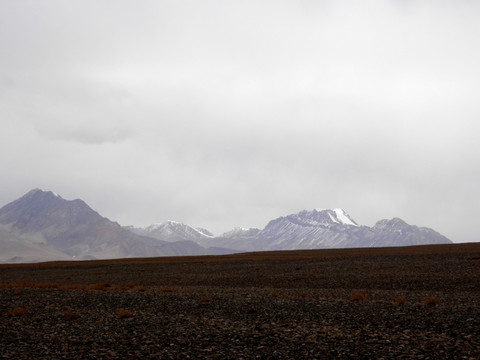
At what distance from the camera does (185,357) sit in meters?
16.1

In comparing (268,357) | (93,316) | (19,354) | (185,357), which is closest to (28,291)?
(93,316)

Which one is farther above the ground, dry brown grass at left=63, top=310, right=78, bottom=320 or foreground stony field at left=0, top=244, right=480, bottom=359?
dry brown grass at left=63, top=310, right=78, bottom=320

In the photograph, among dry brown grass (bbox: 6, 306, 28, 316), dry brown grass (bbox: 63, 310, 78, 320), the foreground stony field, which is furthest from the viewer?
dry brown grass (bbox: 6, 306, 28, 316)

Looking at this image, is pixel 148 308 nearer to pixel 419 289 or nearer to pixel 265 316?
pixel 265 316

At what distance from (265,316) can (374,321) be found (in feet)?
17.4

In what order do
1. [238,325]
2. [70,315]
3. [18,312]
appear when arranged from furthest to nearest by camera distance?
[18,312] → [70,315] → [238,325]

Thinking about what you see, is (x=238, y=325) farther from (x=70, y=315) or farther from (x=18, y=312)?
(x=18, y=312)

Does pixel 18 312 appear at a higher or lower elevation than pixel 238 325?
higher

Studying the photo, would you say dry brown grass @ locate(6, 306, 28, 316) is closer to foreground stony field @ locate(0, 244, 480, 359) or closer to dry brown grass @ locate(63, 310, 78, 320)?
foreground stony field @ locate(0, 244, 480, 359)

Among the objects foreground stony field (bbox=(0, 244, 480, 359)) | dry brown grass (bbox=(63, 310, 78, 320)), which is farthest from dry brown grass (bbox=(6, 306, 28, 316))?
dry brown grass (bbox=(63, 310, 78, 320))

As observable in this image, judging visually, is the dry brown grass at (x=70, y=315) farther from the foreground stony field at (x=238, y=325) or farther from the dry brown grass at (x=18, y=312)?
the dry brown grass at (x=18, y=312)

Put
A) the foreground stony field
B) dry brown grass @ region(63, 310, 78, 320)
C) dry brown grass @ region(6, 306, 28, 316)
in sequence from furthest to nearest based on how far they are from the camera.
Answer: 1. dry brown grass @ region(6, 306, 28, 316)
2. dry brown grass @ region(63, 310, 78, 320)
3. the foreground stony field

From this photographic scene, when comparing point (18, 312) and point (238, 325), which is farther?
point (18, 312)

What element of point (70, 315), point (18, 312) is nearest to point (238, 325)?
point (70, 315)
